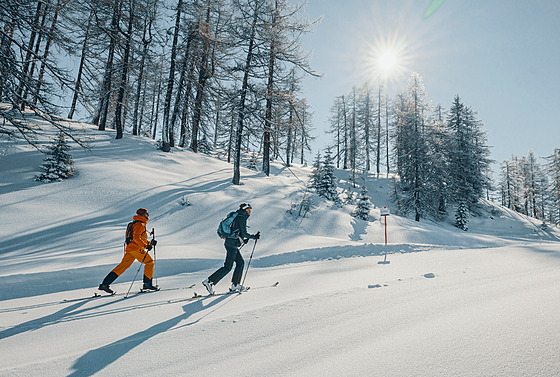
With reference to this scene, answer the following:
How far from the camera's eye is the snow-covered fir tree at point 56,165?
10.0 meters

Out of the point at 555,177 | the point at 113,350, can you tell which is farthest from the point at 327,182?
the point at 555,177

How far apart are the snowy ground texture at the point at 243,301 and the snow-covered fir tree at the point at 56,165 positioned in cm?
42

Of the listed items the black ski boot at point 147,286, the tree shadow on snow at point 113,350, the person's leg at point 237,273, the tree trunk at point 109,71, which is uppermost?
the tree trunk at point 109,71

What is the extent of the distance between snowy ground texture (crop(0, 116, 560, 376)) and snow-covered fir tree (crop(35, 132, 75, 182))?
16.7 inches

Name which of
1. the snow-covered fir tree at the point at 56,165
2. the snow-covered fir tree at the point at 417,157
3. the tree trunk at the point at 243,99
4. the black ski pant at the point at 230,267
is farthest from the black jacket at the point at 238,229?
the snow-covered fir tree at the point at 417,157

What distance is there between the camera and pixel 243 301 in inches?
172

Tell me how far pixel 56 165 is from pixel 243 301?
34.9ft

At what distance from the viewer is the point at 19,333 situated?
323cm

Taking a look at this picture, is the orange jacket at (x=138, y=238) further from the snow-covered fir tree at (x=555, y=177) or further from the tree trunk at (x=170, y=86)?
the snow-covered fir tree at (x=555, y=177)

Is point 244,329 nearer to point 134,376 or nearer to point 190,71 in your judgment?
point 134,376

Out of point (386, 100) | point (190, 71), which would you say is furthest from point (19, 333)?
point (386, 100)

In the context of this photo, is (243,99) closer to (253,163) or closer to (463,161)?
(253,163)

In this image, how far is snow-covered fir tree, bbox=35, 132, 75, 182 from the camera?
10038 mm

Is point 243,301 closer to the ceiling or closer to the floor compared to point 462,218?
closer to the floor
